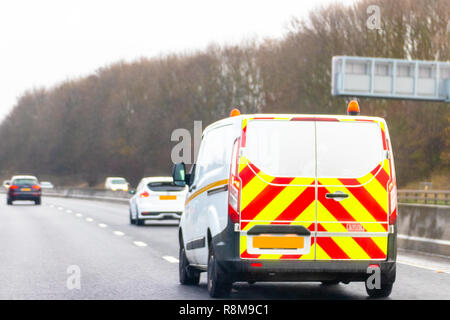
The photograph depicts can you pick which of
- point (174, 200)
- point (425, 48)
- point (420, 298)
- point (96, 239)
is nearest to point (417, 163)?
point (425, 48)

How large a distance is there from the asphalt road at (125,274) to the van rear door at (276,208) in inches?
38.3

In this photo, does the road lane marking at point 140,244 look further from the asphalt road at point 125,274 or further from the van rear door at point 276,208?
the van rear door at point 276,208

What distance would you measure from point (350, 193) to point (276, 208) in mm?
746

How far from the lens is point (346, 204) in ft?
29.0

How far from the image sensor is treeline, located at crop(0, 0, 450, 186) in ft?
182

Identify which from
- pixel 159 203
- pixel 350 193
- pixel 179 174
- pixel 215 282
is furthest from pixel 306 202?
pixel 159 203

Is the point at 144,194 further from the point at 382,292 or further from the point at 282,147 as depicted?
the point at 282,147

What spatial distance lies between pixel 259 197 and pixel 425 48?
158 ft

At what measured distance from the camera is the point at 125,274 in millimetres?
12008

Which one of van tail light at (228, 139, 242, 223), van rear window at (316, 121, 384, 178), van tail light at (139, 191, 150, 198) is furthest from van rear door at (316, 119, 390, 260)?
van tail light at (139, 191, 150, 198)

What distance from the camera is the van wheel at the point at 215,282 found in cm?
908

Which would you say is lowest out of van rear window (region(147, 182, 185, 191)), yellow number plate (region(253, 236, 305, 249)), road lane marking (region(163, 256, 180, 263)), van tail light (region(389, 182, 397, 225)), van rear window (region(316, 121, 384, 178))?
van rear window (region(147, 182, 185, 191))

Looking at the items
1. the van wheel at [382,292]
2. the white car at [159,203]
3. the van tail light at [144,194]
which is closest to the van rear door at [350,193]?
the van wheel at [382,292]

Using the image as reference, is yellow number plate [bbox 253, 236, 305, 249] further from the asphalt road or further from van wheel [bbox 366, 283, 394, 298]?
van wheel [bbox 366, 283, 394, 298]
